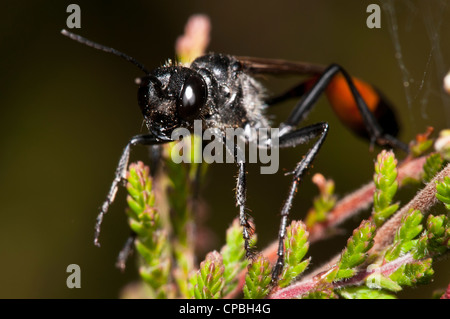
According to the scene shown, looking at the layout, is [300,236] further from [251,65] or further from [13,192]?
[13,192]

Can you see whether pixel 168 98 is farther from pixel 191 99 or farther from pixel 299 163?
pixel 299 163

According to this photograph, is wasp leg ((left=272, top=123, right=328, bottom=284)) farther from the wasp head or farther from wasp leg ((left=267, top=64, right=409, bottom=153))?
the wasp head

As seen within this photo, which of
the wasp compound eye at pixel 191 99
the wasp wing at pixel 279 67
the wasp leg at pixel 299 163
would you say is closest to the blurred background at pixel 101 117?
the wasp wing at pixel 279 67

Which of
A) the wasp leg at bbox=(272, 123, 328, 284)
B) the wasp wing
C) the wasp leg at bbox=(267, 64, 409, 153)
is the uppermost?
the wasp wing

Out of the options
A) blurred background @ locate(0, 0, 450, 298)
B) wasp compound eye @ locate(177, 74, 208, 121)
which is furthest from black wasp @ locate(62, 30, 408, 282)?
blurred background @ locate(0, 0, 450, 298)

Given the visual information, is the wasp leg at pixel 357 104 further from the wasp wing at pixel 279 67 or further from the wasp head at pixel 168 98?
the wasp head at pixel 168 98
